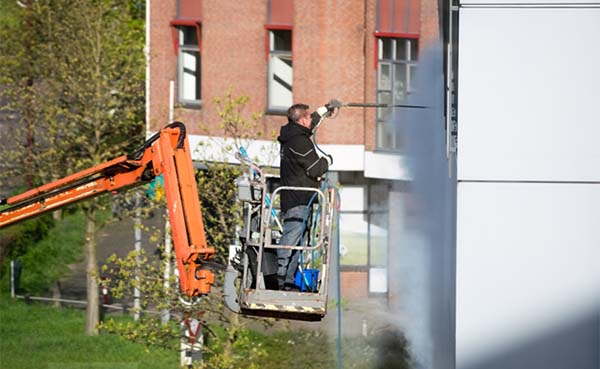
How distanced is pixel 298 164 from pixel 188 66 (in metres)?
19.0

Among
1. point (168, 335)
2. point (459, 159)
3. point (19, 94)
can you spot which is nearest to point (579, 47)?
point (459, 159)

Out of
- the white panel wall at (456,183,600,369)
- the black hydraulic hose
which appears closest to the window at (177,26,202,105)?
the black hydraulic hose

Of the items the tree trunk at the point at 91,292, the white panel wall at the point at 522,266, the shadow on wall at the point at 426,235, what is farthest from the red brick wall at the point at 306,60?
the white panel wall at the point at 522,266

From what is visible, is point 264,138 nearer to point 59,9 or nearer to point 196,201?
point 59,9

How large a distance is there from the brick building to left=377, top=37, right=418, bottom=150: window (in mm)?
25

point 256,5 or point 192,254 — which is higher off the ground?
point 256,5

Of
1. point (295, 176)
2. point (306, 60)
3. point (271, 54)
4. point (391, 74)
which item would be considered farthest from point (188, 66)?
point (295, 176)

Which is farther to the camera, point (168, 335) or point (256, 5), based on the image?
point (256, 5)

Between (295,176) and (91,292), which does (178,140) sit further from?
(91,292)

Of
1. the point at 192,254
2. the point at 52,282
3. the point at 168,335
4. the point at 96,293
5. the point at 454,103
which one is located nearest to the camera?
the point at 192,254

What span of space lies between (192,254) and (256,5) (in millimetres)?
17720

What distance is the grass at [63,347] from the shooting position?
27.4 meters

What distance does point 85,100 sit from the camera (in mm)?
30609

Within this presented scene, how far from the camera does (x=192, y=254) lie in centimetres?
1402
